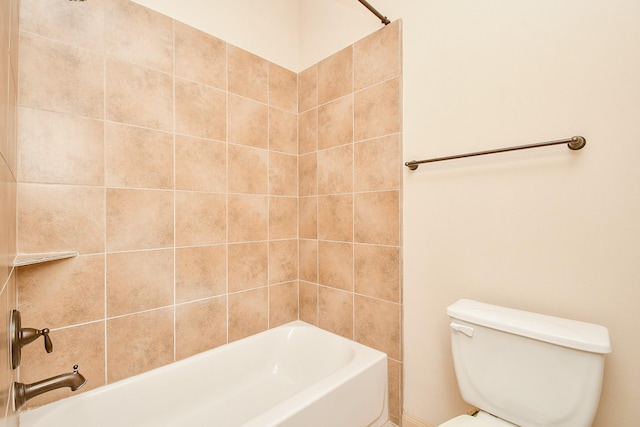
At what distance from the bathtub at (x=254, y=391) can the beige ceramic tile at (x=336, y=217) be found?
590 millimetres

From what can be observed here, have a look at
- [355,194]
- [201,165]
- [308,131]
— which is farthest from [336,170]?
[201,165]

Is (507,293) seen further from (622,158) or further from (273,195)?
(273,195)

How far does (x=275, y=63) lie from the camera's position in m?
1.89

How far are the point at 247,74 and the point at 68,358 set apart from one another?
1619 millimetres

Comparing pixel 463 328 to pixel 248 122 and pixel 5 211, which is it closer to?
pixel 5 211

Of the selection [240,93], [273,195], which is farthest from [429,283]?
[240,93]

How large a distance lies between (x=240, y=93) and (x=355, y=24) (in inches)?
30.1

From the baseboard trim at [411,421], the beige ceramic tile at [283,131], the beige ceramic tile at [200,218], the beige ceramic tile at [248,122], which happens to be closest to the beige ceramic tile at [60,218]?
the beige ceramic tile at [200,218]

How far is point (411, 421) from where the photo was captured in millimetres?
1426

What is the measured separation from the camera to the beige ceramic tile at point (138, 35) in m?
1.27

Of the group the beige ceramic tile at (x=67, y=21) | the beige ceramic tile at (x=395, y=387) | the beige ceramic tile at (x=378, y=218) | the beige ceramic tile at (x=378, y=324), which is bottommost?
the beige ceramic tile at (x=395, y=387)

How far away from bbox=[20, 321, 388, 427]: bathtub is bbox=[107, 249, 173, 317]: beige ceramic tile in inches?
12.4

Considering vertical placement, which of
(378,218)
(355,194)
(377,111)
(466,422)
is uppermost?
(377,111)

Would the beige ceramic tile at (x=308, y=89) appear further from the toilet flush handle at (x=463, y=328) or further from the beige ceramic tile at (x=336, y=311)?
the toilet flush handle at (x=463, y=328)
